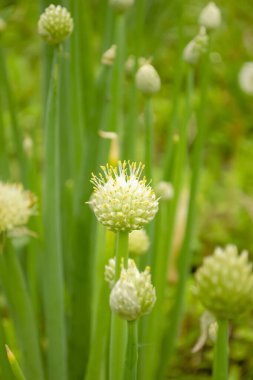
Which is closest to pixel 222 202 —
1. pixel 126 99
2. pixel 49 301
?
pixel 126 99

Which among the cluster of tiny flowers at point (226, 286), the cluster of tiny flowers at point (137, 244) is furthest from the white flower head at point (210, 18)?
the cluster of tiny flowers at point (226, 286)

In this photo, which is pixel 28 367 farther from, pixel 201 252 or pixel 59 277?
pixel 201 252

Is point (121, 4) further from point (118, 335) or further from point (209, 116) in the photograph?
point (209, 116)

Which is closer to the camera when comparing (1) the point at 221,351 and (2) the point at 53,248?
(1) the point at 221,351

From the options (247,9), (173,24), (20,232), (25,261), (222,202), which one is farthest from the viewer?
(173,24)

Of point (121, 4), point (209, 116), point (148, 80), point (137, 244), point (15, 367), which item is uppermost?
point (209, 116)

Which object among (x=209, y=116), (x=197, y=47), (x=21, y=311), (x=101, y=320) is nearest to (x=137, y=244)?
(x=101, y=320)

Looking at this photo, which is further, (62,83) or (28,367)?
(62,83)
